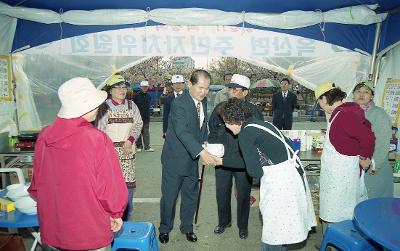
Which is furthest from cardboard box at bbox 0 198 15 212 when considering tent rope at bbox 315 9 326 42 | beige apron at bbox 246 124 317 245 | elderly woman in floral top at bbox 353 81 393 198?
tent rope at bbox 315 9 326 42

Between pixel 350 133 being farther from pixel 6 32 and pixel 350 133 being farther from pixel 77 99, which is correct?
pixel 6 32

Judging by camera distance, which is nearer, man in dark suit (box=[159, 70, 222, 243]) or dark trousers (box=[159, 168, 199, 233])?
man in dark suit (box=[159, 70, 222, 243])

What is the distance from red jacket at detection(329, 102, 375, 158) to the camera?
2680mm

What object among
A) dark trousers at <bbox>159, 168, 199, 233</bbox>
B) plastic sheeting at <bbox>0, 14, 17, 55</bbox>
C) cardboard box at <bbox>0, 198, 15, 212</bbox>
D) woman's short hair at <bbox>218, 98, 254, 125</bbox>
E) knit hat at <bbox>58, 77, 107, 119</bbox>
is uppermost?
plastic sheeting at <bbox>0, 14, 17, 55</bbox>

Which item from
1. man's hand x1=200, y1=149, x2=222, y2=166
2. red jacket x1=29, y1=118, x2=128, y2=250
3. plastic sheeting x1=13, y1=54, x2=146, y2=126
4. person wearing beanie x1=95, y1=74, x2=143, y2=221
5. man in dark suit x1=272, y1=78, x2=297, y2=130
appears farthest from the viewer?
man in dark suit x1=272, y1=78, x2=297, y2=130

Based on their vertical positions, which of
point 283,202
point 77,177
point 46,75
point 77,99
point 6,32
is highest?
point 6,32

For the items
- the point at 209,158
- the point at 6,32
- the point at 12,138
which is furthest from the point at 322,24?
the point at 12,138

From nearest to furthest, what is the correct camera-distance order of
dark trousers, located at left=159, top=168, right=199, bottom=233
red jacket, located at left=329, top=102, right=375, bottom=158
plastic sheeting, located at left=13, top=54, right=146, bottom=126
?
1. red jacket, located at left=329, top=102, right=375, bottom=158
2. dark trousers, located at left=159, top=168, right=199, bottom=233
3. plastic sheeting, located at left=13, top=54, right=146, bottom=126

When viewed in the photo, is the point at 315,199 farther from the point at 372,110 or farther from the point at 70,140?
the point at 70,140

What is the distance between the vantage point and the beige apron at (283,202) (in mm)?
2412

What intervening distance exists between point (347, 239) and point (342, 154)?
0.76 metres

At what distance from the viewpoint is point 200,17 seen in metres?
4.29

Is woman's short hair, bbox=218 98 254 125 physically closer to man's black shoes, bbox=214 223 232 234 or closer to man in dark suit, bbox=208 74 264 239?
man in dark suit, bbox=208 74 264 239

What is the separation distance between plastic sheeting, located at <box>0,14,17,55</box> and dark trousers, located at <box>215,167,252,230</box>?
366cm
